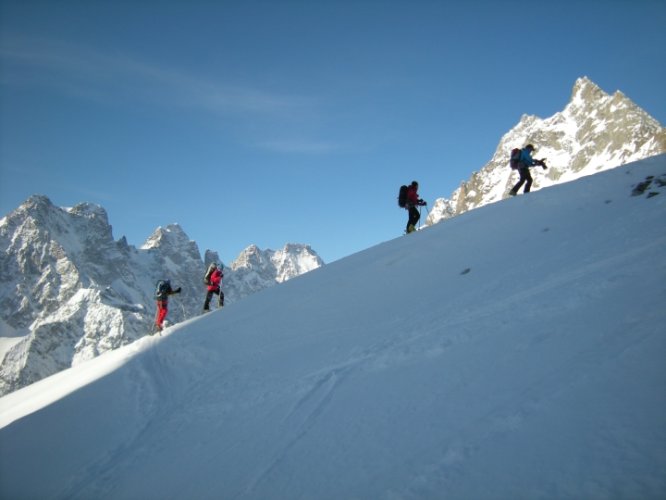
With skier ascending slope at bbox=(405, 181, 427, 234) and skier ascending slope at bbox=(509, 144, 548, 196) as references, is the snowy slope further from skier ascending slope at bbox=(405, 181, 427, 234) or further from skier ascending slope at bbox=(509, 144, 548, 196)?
skier ascending slope at bbox=(405, 181, 427, 234)

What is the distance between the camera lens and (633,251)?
246 inches

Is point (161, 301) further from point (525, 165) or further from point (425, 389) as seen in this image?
point (525, 165)

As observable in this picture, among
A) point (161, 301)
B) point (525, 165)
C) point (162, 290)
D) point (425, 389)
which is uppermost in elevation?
point (162, 290)

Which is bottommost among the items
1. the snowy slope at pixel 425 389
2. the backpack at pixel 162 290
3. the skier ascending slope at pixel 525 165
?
the snowy slope at pixel 425 389

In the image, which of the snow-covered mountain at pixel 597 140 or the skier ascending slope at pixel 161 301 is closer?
the skier ascending slope at pixel 161 301

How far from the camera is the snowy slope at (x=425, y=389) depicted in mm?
Answer: 3158

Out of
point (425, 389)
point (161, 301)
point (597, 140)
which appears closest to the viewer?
point (425, 389)

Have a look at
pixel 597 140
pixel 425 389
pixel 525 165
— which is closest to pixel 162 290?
pixel 425 389

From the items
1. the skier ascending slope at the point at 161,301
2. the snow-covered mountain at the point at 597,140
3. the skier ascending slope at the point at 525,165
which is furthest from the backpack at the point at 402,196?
the snow-covered mountain at the point at 597,140

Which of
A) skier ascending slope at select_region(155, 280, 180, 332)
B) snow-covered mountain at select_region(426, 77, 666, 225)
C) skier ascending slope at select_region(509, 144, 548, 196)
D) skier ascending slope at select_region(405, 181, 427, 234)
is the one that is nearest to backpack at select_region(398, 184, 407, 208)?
skier ascending slope at select_region(405, 181, 427, 234)

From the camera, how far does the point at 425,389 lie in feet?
15.4

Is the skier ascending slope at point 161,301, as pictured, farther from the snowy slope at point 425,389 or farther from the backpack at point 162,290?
the snowy slope at point 425,389

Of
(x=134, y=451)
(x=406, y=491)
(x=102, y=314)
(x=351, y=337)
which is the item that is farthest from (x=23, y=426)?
(x=102, y=314)

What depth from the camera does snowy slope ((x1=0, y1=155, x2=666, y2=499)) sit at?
316 cm
